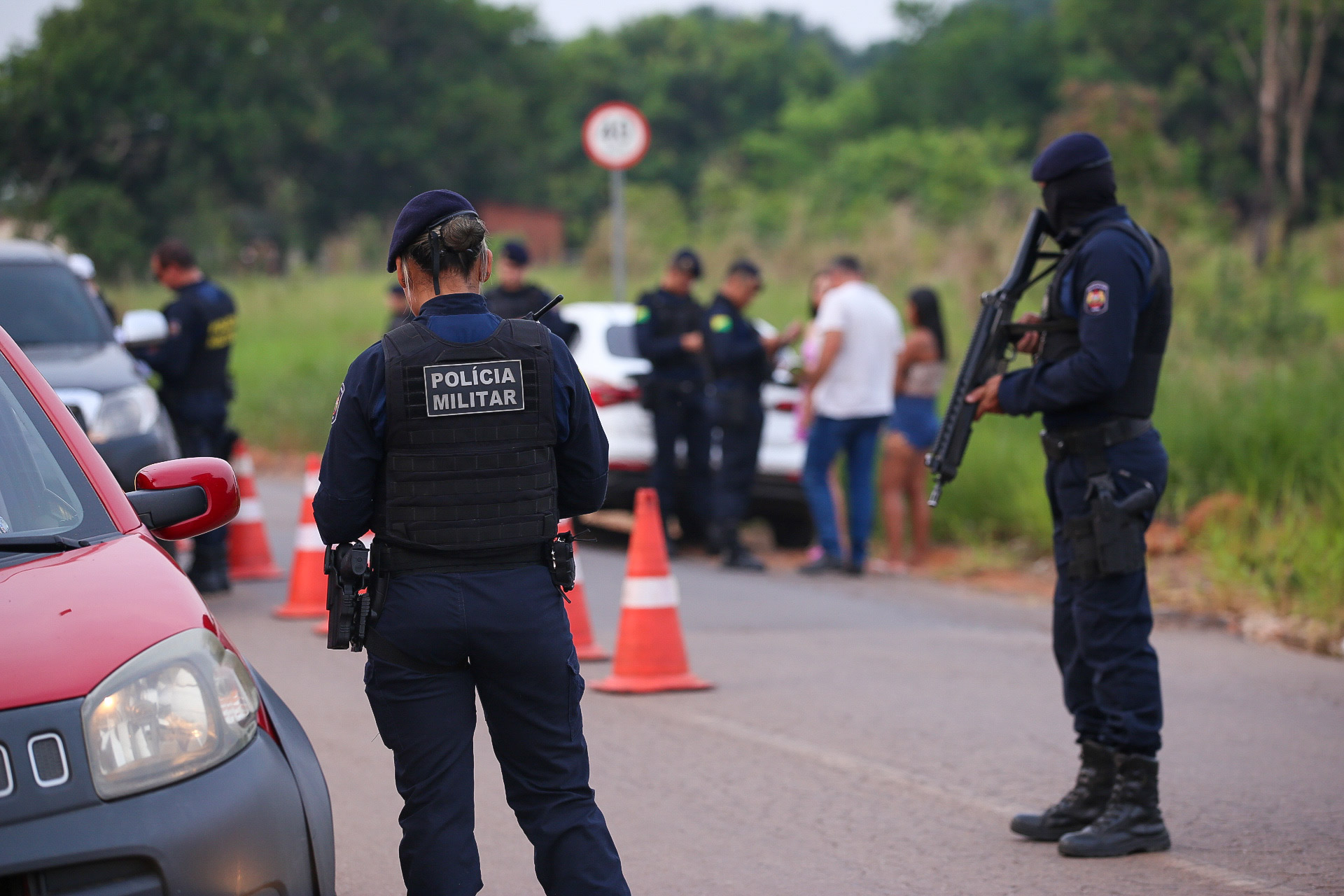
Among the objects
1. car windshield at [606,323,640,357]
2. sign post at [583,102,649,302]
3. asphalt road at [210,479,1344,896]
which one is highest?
sign post at [583,102,649,302]

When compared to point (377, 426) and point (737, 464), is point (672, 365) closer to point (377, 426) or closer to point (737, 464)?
point (737, 464)

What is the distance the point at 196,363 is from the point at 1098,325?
19.6ft

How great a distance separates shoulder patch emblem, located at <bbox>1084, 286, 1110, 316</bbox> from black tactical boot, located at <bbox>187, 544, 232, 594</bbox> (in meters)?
5.89

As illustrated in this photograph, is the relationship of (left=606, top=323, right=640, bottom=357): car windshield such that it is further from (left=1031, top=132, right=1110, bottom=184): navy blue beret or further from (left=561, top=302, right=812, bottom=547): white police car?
(left=1031, top=132, right=1110, bottom=184): navy blue beret

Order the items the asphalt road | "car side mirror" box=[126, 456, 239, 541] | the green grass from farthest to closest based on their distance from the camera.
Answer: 1. the green grass
2. the asphalt road
3. "car side mirror" box=[126, 456, 239, 541]

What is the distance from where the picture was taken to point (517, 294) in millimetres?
11102

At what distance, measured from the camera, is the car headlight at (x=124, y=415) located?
787 cm

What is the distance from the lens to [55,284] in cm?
900

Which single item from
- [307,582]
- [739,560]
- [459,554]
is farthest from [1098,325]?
[739,560]

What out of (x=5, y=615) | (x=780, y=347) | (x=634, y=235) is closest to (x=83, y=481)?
(x=5, y=615)

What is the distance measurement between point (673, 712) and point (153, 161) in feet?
164

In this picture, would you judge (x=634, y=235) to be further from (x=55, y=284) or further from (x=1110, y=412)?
(x=1110, y=412)

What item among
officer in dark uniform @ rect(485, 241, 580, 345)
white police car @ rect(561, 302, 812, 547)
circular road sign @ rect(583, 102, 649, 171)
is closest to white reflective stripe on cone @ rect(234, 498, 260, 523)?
officer in dark uniform @ rect(485, 241, 580, 345)

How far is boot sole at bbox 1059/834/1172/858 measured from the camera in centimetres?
460
